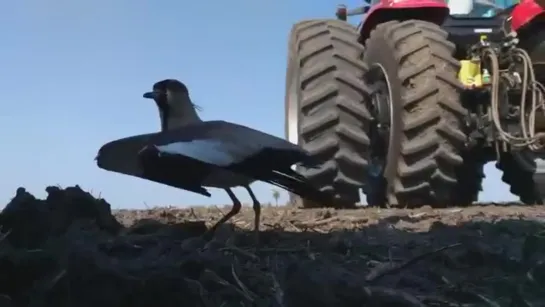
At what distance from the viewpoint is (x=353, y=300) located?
5.60ft

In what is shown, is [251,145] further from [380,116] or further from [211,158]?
[380,116]

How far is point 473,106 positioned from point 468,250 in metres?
2.85

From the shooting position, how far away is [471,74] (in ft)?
16.2

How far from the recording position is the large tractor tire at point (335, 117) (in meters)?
4.78

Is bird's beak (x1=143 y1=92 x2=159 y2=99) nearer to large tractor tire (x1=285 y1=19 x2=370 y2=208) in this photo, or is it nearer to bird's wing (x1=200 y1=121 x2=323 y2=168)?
bird's wing (x1=200 y1=121 x2=323 y2=168)

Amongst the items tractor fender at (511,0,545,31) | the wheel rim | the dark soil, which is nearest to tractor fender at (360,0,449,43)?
the wheel rim

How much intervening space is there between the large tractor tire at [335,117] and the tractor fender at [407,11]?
1.85ft

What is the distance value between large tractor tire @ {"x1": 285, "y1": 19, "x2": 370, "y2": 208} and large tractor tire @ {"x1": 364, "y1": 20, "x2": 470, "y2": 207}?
0.63 ft

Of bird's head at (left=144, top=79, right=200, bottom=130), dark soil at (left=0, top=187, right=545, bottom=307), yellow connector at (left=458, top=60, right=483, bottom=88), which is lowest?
dark soil at (left=0, top=187, right=545, bottom=307)

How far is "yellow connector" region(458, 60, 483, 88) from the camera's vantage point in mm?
4887

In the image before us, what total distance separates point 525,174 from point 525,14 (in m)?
1.44

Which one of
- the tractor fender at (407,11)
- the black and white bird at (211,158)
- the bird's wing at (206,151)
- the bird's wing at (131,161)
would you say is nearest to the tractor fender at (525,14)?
the tractor fender at (407,11)

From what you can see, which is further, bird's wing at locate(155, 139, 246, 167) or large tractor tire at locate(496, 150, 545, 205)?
large tractor tire at locate(496, 150, 545, 205)

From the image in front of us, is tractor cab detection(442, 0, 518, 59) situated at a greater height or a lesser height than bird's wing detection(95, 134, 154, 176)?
greater
